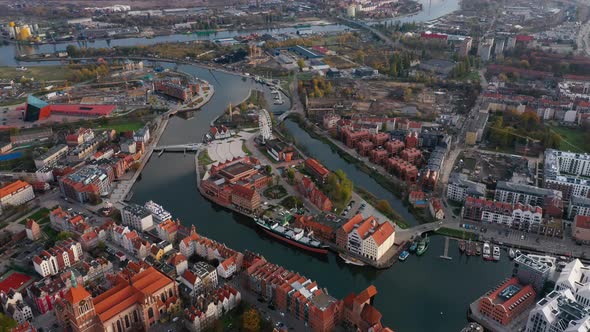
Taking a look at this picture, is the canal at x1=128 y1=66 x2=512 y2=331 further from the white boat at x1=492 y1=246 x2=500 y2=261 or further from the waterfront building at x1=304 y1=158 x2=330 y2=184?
the waterfront building at x1=304 y1=158 x2=330 y2=184

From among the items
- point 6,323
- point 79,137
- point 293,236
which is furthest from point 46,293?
point 79,137

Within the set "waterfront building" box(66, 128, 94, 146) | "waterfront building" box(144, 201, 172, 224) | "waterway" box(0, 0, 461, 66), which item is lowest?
"waterfront building" box(144, 201, 172, 224)

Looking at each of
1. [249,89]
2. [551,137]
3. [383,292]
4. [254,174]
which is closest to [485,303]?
[383,292]

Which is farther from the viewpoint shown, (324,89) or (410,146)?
(324,89)

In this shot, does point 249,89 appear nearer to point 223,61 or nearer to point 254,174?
point 223,61

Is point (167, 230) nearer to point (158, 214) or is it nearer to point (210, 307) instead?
point (158, 214)

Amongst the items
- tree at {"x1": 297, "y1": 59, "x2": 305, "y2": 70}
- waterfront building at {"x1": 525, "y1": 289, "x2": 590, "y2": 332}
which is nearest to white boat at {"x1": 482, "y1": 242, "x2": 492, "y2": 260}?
waterfront building at {"x1": 525, "y1": 289, "x2": 590, "y2": 332}

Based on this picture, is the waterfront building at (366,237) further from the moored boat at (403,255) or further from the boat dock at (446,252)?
the boat dock at (446,252)
